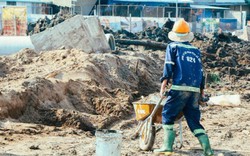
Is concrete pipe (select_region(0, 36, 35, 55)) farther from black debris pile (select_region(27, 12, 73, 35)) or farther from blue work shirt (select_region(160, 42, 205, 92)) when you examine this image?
blue work shirt (select_region(160, 42, 205, 92))

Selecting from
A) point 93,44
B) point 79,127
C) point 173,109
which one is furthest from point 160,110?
point 93,44

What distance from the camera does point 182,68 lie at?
888cm

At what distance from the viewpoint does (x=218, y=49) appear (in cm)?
3047

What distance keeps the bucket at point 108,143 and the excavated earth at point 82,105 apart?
1210mm

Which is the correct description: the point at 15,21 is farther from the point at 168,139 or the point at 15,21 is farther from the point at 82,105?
the point at 168,139

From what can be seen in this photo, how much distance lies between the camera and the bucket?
26.2 feet

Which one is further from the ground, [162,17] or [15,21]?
[15,21]

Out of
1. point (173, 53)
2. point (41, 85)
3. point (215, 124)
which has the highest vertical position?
point (173, 53)

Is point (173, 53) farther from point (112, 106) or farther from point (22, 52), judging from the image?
point (22, 52)

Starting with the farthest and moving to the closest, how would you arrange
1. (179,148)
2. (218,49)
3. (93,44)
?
(218,49)
(93,44)
(179,148)

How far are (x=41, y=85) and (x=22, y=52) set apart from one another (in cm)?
562

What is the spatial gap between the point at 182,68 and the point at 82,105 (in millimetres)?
4961

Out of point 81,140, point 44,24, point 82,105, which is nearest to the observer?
point 81,140

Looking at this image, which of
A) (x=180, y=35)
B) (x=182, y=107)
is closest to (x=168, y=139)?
(x=182, y=107)
